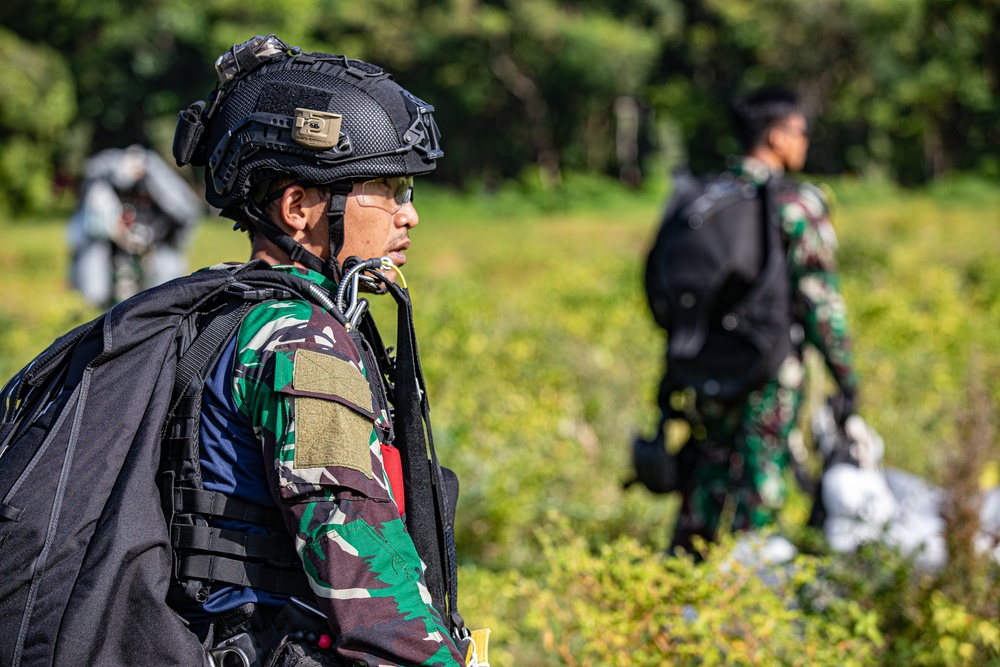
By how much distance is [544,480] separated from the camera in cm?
543

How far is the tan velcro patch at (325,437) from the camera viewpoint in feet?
5.42

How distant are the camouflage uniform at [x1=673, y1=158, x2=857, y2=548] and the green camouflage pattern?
10.1ft

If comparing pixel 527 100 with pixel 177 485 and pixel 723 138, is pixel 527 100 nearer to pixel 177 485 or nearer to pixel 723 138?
pixel 723 138

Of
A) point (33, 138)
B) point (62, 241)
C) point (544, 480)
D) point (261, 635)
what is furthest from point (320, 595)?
point (33, 138)

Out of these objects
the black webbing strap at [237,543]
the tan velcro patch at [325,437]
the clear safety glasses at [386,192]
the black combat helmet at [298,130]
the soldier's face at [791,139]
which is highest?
the soldier's face at [791,139]

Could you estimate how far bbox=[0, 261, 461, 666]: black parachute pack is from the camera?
65.7 inches

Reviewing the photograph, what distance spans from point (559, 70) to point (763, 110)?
4054cm

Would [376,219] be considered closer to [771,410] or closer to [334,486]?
[334,486]

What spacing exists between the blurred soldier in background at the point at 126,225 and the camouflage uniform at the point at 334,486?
7099 mm

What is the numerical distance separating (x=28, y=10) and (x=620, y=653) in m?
39.6

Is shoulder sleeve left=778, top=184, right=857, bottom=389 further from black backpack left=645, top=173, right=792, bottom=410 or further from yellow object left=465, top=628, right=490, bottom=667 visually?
yellow object left=465, top=628, right=490, bottom=667

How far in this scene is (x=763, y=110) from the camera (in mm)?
4711

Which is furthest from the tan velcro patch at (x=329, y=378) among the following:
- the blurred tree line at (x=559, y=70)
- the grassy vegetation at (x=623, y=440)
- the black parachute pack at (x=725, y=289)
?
the blurred tree line at (x=559, y=70)

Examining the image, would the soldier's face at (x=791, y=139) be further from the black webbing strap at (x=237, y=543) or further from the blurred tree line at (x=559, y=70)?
the blurred tree line at (x=559, y=70)
